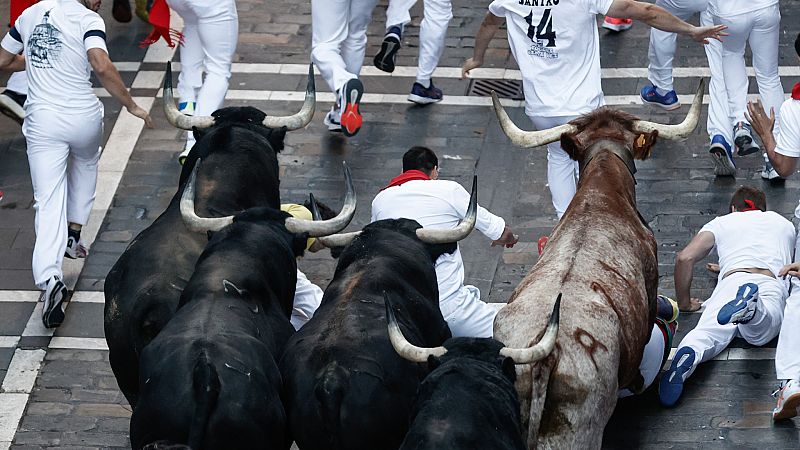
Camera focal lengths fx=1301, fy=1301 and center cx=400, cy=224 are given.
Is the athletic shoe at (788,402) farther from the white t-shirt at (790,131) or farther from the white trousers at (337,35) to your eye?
the white trousers at (337,35)

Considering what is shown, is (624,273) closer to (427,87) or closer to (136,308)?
(136,308)

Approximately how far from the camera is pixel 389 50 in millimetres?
12773

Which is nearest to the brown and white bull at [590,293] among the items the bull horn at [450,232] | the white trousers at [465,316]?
the bull horn at [450,232]

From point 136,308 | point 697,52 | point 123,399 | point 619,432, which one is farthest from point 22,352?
point 697,52

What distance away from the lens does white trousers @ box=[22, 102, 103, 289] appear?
33.7ft

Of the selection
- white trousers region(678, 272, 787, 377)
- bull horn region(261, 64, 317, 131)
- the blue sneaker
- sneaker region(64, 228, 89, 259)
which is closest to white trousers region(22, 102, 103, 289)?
sneaker region(64, 228, 89, 259)

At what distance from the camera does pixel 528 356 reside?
6426mm

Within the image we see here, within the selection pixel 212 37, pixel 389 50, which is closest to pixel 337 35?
pixel 389 50

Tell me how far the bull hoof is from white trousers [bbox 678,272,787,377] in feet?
25.4

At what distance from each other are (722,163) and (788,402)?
3342 mm

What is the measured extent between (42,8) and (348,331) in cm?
493

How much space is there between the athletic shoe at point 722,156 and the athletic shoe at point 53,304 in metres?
5.64

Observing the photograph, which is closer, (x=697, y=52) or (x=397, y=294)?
(x=397, y=294)

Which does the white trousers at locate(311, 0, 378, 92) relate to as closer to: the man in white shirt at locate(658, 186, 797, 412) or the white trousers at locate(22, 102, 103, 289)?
the white trousers at locate(22, 102, 103, 289)
